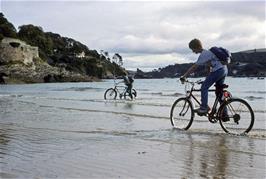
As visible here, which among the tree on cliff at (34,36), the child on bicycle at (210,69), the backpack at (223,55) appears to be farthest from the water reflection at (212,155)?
the tree on cliff at (34,36)

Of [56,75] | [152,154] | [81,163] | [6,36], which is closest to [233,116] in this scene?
[152,154]

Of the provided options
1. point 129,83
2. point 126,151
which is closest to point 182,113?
point 126,151

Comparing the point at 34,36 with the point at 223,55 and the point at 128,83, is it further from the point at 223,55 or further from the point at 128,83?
the point at 223,55

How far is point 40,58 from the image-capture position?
409 feet

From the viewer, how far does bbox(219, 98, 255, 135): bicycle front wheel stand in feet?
33.3

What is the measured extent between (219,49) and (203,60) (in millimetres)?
435

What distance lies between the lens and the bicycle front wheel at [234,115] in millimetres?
10164

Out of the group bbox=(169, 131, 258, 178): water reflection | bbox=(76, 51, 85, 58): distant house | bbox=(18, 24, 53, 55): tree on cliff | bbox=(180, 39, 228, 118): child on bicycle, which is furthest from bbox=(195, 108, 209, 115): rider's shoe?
bbox=(76, 51, 85, 58): distant house

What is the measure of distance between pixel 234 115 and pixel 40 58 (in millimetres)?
117958

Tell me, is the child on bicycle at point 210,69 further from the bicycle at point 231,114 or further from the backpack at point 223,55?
the bicycle at point 231,114

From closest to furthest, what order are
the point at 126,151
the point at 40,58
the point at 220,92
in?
the point at 126,151 → the point at 220,92 → the point at 40,58

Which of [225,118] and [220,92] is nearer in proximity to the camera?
[225,118]

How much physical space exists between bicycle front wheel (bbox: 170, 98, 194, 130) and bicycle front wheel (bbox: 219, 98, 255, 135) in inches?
38.0

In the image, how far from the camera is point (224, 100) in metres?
10.3
